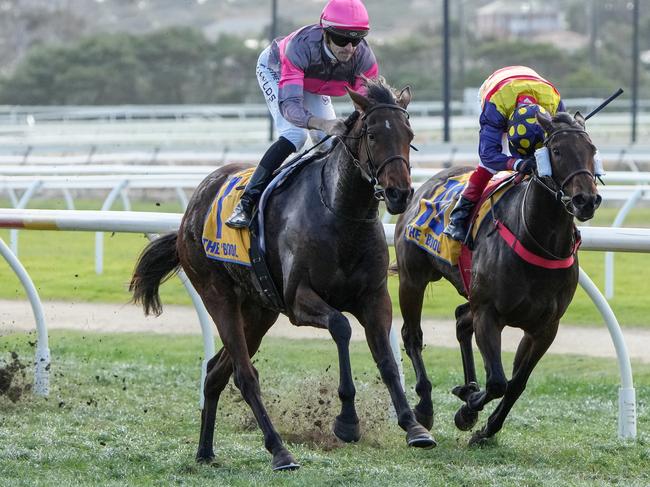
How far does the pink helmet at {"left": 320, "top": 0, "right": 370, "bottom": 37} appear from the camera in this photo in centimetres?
521

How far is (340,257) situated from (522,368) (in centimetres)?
109

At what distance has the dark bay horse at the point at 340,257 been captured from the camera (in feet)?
15.4

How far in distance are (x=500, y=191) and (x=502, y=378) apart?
0.87 meters

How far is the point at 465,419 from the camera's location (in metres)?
5.76

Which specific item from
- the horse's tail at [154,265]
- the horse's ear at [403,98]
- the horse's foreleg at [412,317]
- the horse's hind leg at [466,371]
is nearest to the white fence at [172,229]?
the horse's tail at [154,265]

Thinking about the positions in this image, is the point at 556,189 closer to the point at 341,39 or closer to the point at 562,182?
the point at 562,182

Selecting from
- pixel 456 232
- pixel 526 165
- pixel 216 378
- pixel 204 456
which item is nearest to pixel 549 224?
pixel 526 165

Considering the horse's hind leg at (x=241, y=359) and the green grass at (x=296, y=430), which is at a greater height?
the horse's hind leg at (x=241, y=359)

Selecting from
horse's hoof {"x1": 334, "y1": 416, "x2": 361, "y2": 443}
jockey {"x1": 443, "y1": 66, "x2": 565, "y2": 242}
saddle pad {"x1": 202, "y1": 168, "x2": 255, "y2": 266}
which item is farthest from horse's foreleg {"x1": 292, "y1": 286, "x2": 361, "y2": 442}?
jockey {"x1": 443, "y1": 66, "x2": 565, "y2": 242}

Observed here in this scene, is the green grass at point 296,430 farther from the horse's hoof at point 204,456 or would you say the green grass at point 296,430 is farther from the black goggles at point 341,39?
the black goggles at point 341,39

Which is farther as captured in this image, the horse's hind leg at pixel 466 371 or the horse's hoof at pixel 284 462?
the horse's hind leg at pixel 466 371

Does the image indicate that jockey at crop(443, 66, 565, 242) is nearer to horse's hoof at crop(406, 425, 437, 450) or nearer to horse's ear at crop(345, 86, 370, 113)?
horse's ear at crop(345, 86, 370, 113)

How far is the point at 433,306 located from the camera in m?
10.3

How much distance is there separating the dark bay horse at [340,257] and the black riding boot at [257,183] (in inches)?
3.9
